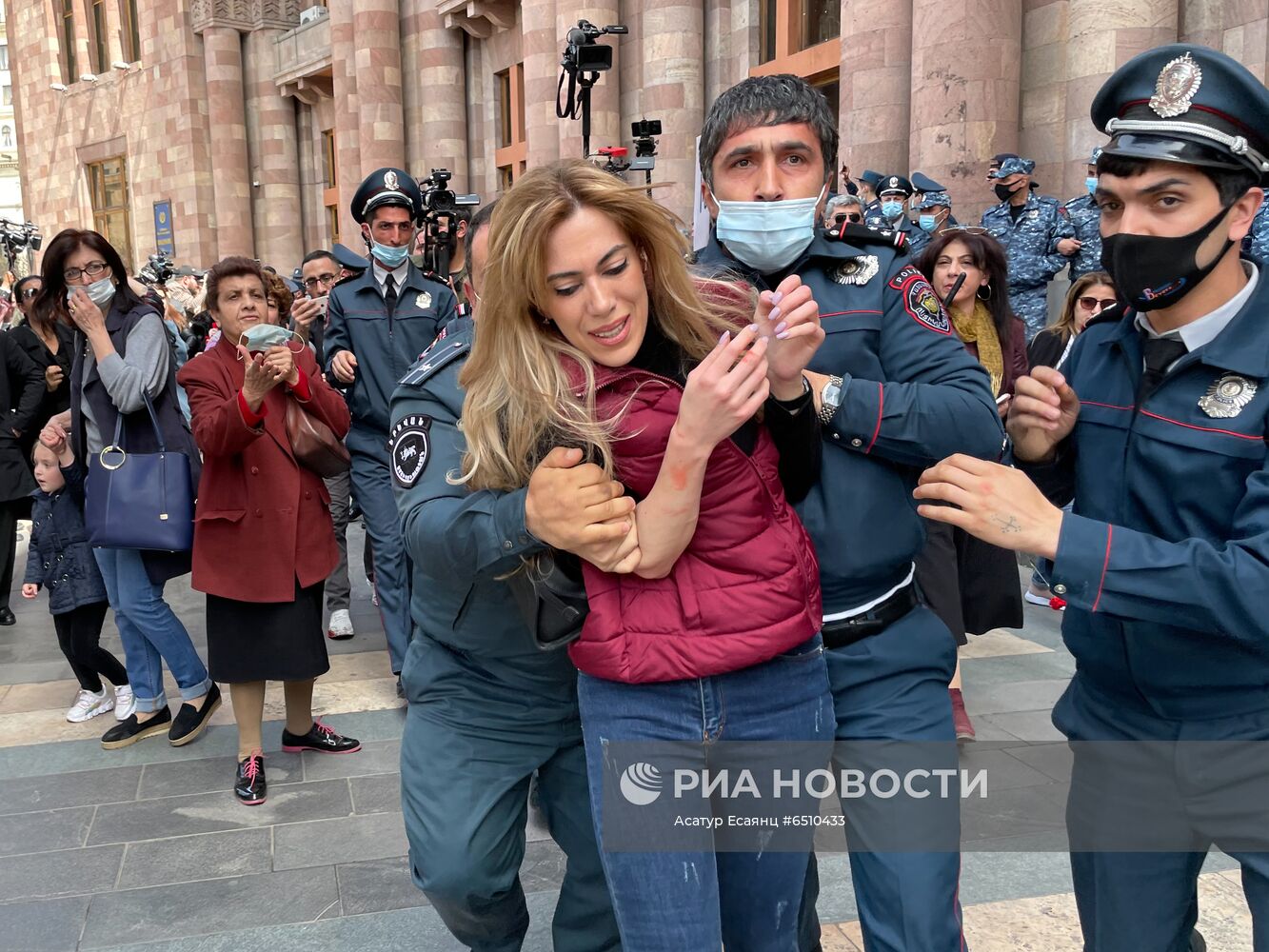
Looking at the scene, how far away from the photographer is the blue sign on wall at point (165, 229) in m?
26.9

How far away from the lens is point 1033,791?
3861 millimetres

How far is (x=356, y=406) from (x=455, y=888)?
3.41m

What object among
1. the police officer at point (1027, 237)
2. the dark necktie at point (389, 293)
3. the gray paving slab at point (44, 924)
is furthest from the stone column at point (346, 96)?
the gray paving slab at point (44, 924)

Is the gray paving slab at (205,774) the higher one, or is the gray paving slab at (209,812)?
the gray paving slab at (209,812)

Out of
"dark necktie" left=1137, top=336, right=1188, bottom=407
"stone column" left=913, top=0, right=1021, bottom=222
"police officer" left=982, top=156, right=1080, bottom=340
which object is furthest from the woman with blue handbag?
"stone column" left=913, top=0, right=1021, bottom=222

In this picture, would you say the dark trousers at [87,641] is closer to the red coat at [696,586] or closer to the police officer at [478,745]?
the police officer at [478,745]

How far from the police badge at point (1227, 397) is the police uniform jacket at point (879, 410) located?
1.25 ft

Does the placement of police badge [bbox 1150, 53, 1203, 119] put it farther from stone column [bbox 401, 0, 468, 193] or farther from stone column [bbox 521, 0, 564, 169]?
stone column [bbox 401, 0, 468, 193]

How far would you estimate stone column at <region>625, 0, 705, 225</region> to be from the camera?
13.5 m

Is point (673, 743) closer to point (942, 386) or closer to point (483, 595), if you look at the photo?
point (483, 595)

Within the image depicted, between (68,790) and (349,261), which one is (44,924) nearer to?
(68,790)

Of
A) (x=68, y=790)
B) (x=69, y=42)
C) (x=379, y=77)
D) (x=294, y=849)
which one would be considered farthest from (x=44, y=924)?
(x=69, y=42)

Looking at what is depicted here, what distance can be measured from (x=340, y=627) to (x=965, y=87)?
661 centimetres

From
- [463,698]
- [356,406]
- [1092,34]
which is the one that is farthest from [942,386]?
[1092,34]
